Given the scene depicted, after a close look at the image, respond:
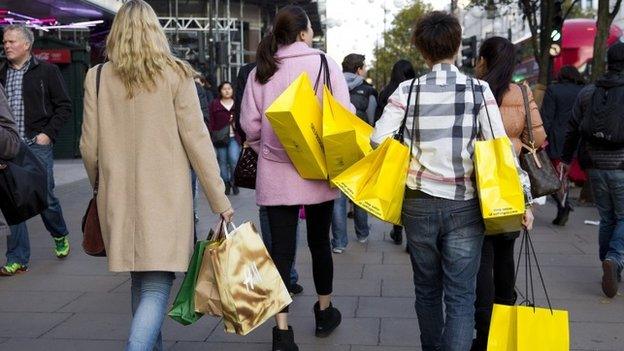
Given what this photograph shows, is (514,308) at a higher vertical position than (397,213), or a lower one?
lower

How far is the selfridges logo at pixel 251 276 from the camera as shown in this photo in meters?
3.79

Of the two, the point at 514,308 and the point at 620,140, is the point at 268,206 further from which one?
the point at 620,140

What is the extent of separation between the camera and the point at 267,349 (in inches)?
194

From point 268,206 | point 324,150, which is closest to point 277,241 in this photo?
point 268,206

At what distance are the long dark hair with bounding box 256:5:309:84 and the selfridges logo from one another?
3.98 feet

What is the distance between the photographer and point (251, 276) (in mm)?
3816

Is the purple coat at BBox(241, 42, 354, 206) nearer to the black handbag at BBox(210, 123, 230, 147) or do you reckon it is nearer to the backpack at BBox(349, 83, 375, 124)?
the backpack at BBox(349, 83, 375, 124)

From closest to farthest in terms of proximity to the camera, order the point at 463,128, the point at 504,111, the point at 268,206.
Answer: the point at 463,128, the point at 504,111, the point at 268,206

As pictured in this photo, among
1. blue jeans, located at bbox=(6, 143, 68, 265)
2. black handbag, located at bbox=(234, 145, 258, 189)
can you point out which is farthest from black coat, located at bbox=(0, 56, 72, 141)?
black handbag, located at bbox=(234, 145, 258, 189)

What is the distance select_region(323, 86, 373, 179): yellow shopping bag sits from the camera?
431cm

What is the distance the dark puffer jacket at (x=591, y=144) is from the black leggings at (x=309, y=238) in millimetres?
2430

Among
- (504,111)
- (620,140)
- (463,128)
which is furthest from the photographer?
(620,140)

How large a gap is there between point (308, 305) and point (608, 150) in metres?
2.43

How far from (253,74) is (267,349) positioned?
155cm
